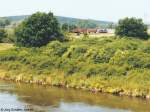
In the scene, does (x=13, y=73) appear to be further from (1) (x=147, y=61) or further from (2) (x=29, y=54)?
(1) (x=147, y=61)

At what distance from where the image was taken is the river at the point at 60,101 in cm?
4719

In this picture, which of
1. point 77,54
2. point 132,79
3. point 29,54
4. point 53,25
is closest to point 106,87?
point 132,79

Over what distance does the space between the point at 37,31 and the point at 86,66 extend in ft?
72.0

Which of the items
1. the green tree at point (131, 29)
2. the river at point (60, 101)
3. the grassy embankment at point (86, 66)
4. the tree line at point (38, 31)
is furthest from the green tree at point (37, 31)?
the river at point (60, 101)

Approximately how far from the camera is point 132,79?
188ft

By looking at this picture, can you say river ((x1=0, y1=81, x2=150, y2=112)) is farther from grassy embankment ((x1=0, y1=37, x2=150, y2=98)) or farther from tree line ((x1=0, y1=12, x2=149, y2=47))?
tree line ((x1=0, y1=12, x2=149, y2=47))

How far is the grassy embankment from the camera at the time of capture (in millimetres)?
57094

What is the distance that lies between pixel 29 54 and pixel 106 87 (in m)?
20.8

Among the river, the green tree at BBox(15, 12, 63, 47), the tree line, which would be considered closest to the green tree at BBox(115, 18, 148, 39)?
the tree line

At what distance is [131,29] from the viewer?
309ft

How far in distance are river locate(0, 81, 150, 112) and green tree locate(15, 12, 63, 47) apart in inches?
927

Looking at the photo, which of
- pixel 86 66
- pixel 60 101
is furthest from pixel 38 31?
pixel 60 101

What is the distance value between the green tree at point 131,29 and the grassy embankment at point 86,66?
675 inches

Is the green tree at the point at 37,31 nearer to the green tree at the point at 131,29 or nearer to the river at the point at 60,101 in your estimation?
the green tree at the point at 131,29
